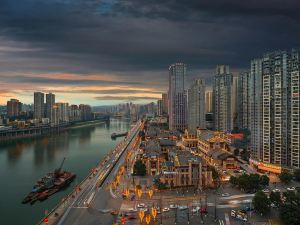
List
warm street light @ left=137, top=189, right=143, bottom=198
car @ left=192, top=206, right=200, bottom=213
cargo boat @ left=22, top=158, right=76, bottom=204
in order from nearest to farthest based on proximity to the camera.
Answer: car @ left=192, top=206, right=200, bottom=213 < warm street light @ left=137, top=189, right=143, bottom=198 < cargo boat @ left=22, top=158, right=76, bottom=204

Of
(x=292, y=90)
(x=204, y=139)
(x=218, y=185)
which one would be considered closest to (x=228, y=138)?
(x=204, y=139)

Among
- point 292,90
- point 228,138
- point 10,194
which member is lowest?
point 10,194

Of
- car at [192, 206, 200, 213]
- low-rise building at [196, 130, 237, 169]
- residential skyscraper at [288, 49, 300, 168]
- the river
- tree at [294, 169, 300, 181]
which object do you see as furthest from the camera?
low-rise building at [196, 130, 237, 169]

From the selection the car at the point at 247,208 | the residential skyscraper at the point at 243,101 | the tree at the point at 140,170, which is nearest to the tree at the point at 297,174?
the car at the point at 247,208

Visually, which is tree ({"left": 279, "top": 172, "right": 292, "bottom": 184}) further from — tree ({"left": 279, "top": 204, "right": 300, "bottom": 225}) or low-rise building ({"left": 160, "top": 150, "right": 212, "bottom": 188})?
tree ({"left": 279, "top": 204, "right": 300, "bottom": 225})

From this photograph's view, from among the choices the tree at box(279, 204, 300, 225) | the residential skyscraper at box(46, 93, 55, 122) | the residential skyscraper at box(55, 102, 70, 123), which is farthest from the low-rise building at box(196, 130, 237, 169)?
the residential skyscraper at box(55, 102, 70, 123)

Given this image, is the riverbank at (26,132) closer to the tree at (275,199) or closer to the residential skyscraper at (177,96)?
the residential skyscraper at (177,96)

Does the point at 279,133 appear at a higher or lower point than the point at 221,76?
lower

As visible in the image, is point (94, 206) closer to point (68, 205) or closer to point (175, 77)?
point (68, 205)
